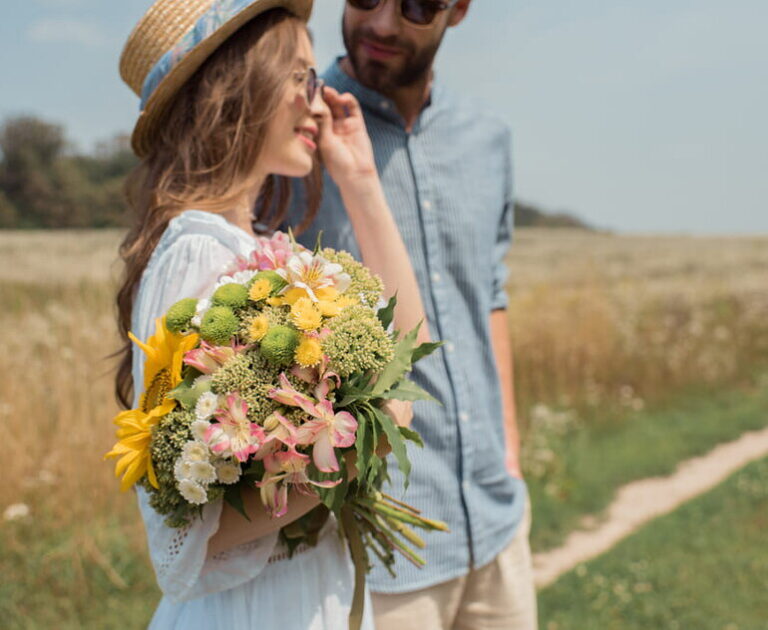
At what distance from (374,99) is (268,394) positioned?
1.28m

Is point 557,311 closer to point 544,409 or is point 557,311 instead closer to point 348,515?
point 544,409

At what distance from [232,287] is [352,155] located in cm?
79

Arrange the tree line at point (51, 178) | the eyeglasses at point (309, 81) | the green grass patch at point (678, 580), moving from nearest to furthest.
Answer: the eyeglasses at point (309, 81)
the green grass patch at point (678, 580)
the tree line at point (51, 178)

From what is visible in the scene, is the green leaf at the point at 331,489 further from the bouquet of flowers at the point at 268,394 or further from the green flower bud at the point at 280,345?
the green flower bud at the point at 280,345

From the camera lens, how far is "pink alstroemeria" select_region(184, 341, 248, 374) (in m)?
1.37

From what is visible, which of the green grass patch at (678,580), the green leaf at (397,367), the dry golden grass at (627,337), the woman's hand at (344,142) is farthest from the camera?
the dry golden grass at (627,337)

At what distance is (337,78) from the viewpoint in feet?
7.93

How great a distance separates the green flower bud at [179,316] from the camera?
4.68 ft

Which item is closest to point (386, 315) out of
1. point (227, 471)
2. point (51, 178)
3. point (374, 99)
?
point (227, 471)

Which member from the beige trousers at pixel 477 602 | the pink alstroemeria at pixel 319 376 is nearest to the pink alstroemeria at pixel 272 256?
the pink alstroemeria at pixel 319 376

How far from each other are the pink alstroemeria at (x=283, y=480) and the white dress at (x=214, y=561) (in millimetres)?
151

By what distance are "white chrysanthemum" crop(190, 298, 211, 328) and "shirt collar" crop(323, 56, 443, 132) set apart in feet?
3.64

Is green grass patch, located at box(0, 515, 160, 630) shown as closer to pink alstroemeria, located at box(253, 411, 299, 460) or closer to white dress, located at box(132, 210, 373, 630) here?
white dress, located at box(132, 210, 373, 630)

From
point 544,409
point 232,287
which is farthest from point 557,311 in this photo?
point 232,287
